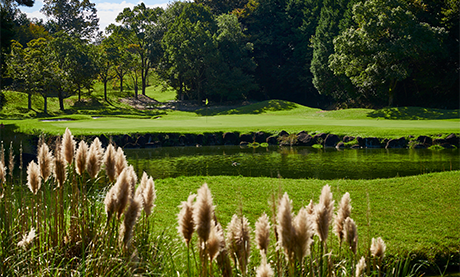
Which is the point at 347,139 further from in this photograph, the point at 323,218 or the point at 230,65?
the point at 230,65

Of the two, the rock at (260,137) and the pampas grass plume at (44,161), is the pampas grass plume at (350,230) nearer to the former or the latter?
the pampas grass plume at (44,161)

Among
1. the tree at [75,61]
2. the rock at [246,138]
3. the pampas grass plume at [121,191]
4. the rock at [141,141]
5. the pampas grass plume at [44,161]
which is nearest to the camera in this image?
the pampas grass plume at [121,191]

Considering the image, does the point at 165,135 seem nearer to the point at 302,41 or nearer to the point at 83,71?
the point at 83,71

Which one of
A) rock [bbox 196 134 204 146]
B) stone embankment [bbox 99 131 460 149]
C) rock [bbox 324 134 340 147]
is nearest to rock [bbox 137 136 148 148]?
stone embankment [bbox 99 131 460 149]

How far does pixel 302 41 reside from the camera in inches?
2432

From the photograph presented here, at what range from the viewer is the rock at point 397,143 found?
74.6 feet

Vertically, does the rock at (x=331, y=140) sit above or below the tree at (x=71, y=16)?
below

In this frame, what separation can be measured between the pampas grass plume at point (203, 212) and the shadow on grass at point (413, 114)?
3821 cm

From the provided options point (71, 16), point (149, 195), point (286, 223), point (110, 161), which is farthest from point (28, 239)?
point (71, 16)

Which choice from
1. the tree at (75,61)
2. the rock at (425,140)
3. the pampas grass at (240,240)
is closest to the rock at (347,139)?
the rock at (425,140)

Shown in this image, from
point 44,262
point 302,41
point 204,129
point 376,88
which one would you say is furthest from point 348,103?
point 44,262

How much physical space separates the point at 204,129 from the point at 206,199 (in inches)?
994

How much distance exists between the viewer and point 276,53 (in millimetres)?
66750

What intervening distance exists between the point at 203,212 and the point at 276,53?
66858 mm
